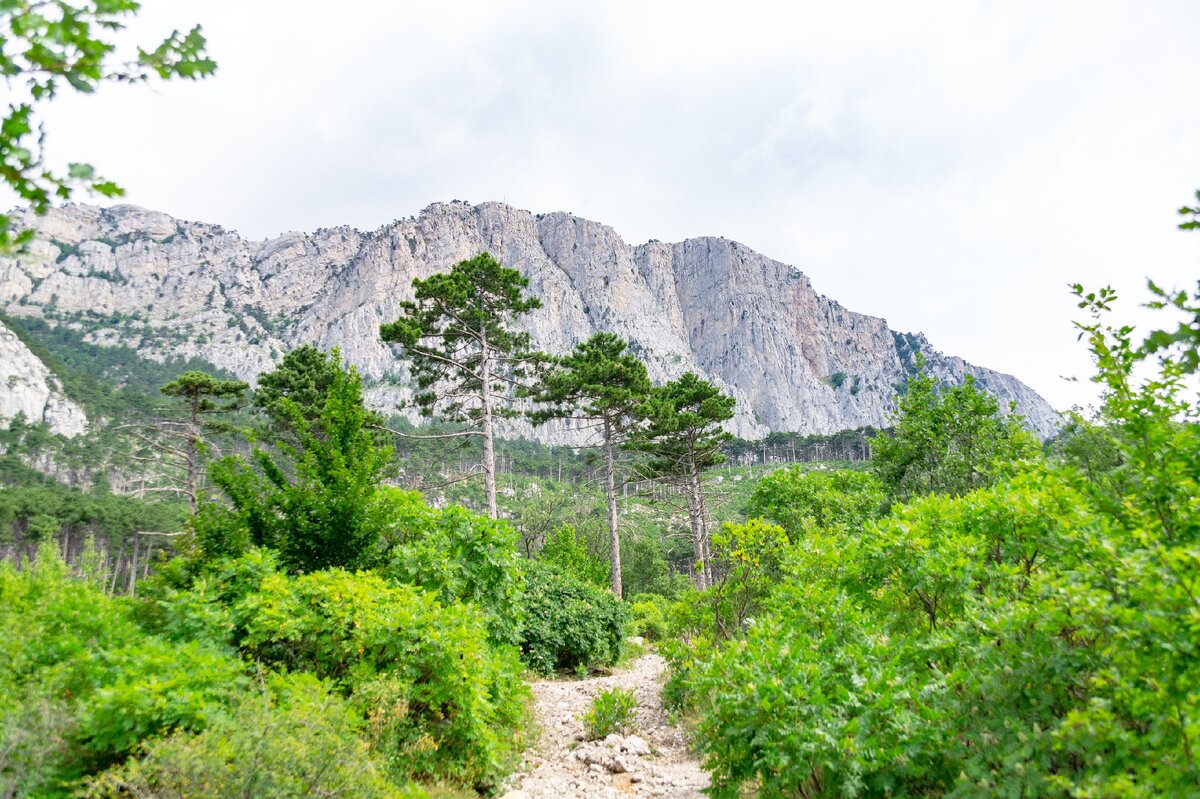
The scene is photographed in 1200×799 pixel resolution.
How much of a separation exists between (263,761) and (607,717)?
19.3 ft

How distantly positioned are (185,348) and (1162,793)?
172952 millimetres

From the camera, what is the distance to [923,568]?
4.84 m

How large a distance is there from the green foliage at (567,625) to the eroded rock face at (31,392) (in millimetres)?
90482

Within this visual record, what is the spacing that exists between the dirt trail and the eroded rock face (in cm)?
9498

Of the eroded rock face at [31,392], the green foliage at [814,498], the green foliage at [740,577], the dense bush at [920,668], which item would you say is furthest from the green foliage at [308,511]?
the eroded rock face at [31,392]

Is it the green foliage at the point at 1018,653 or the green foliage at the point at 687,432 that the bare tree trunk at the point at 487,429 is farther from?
the green foliage at the point at 1018,653

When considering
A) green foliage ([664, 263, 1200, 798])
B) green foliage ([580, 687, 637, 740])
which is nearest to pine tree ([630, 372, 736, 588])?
green foliage ([580, 687, 637, 740])

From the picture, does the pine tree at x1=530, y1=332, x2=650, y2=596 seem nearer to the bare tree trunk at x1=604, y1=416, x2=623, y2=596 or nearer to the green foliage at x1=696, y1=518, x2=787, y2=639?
the bare tree trunk at x1=604, y1=416, x2=623, y2=596

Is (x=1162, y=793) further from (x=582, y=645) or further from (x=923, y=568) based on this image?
(x=582, y=645)

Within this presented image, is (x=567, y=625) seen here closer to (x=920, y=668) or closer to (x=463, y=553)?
(x=463, y=553)

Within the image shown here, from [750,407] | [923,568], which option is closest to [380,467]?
[923,568]

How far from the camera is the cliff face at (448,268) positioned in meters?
147

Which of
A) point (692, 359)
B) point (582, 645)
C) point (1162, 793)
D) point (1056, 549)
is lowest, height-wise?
point (582, 645)

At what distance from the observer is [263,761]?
3.76m
